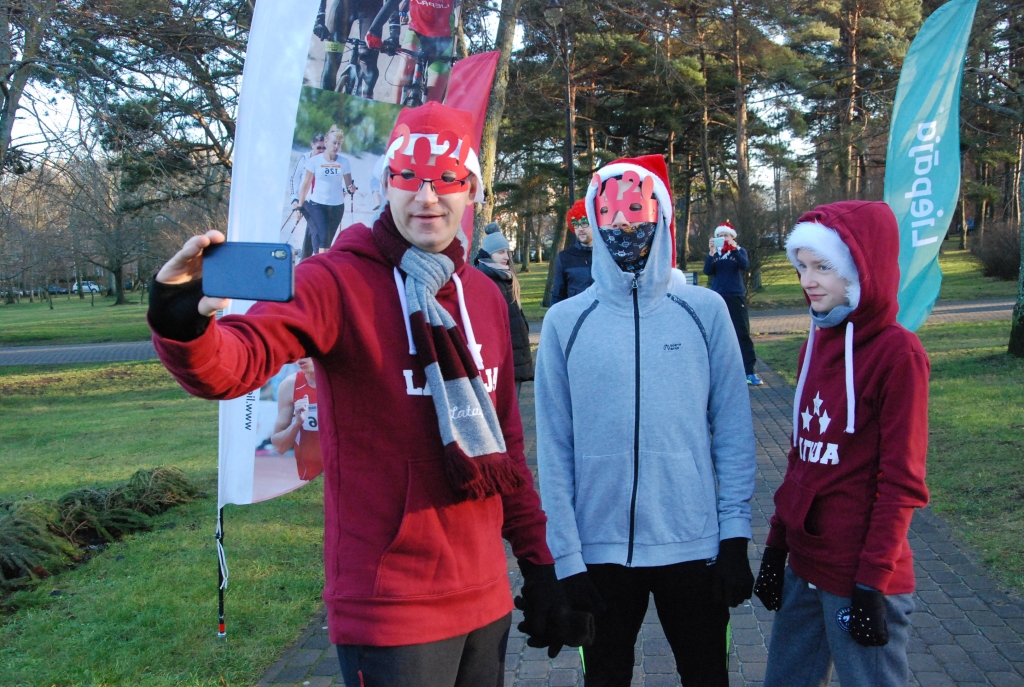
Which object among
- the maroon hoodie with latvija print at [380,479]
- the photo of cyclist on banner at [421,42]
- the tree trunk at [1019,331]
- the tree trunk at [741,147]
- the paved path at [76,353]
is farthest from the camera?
the tree trunk at [741,147]

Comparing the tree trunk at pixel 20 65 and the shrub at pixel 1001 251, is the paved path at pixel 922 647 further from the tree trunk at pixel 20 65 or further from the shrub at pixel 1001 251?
the shrub at pixel 1001 251

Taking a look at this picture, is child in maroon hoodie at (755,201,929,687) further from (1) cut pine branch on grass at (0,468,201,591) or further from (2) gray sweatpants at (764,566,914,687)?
(1) cut pine branch on grass at (0,468,201,591)

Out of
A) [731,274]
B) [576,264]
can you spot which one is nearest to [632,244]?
[576,264]

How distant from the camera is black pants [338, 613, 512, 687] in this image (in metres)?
1.88

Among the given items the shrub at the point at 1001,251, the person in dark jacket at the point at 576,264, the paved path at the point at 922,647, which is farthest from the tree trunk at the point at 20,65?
the shrub at the point at 1001,251

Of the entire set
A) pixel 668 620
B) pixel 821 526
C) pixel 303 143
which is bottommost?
pixel 668 620

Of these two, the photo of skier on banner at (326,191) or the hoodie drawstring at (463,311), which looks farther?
the photo of skier on banner at (326,191)

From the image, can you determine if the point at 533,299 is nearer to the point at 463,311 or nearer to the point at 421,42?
the point at 421,42

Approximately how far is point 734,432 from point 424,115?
131 cm

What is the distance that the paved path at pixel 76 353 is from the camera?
66.5 feet

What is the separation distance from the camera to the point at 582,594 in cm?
242

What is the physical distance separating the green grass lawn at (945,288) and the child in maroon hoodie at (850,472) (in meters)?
20.2

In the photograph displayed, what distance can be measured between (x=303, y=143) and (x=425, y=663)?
2737 millimetres

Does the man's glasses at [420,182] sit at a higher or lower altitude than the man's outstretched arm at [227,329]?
higher
